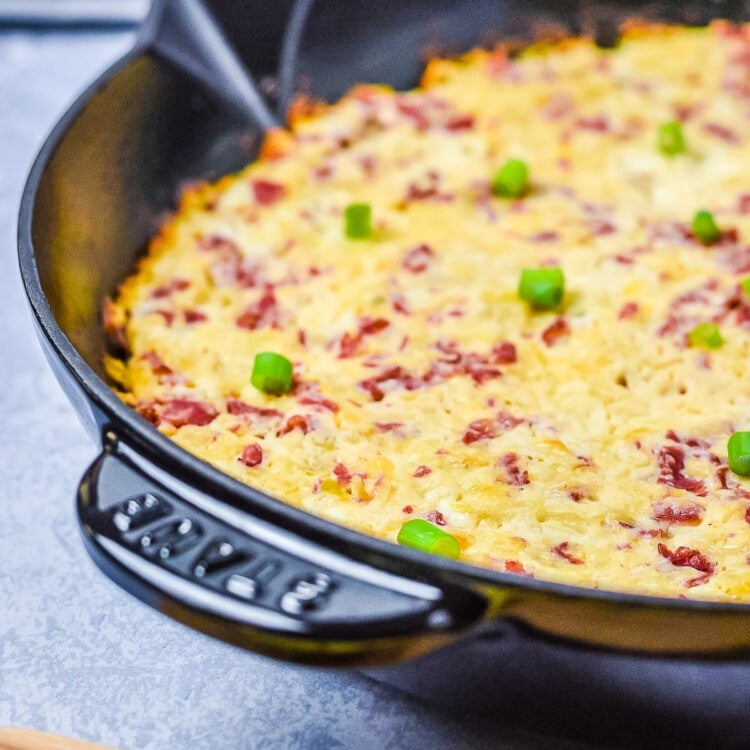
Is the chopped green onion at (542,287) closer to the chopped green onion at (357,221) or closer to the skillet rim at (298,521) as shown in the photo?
the chopped green onion at (357,221)

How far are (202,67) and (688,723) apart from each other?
2.18 m

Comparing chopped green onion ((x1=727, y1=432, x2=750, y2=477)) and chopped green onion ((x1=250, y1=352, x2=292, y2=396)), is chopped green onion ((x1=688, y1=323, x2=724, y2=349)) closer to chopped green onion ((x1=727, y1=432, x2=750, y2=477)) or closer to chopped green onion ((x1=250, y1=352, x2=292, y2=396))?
chopped green onion ((x1=727, y1=432, x2=750, y2=477))

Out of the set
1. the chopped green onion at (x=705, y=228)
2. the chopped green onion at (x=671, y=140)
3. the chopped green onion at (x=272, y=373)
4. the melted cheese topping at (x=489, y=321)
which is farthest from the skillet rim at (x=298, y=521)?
the chopped green onion at (x=671, y=140)

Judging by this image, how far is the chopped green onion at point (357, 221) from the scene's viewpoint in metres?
2.70

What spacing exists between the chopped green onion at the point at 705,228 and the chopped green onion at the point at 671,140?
396mm

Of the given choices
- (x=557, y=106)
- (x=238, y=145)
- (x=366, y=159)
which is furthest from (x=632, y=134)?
(x=238, y=145)

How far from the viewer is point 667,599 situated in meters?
1.42

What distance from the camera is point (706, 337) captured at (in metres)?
2.35

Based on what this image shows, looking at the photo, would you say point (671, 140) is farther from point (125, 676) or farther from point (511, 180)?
point (125, 676)

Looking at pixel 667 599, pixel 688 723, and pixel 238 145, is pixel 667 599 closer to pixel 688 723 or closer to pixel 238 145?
pixel 688 723

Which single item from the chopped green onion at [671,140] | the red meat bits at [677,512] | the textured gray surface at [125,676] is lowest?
the chopped green onion at [671,140]

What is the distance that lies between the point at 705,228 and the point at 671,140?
0.46 m

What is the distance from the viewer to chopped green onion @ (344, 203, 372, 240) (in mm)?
2703

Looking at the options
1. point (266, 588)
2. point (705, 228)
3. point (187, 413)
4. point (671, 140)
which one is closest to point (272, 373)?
point (187, 413)
